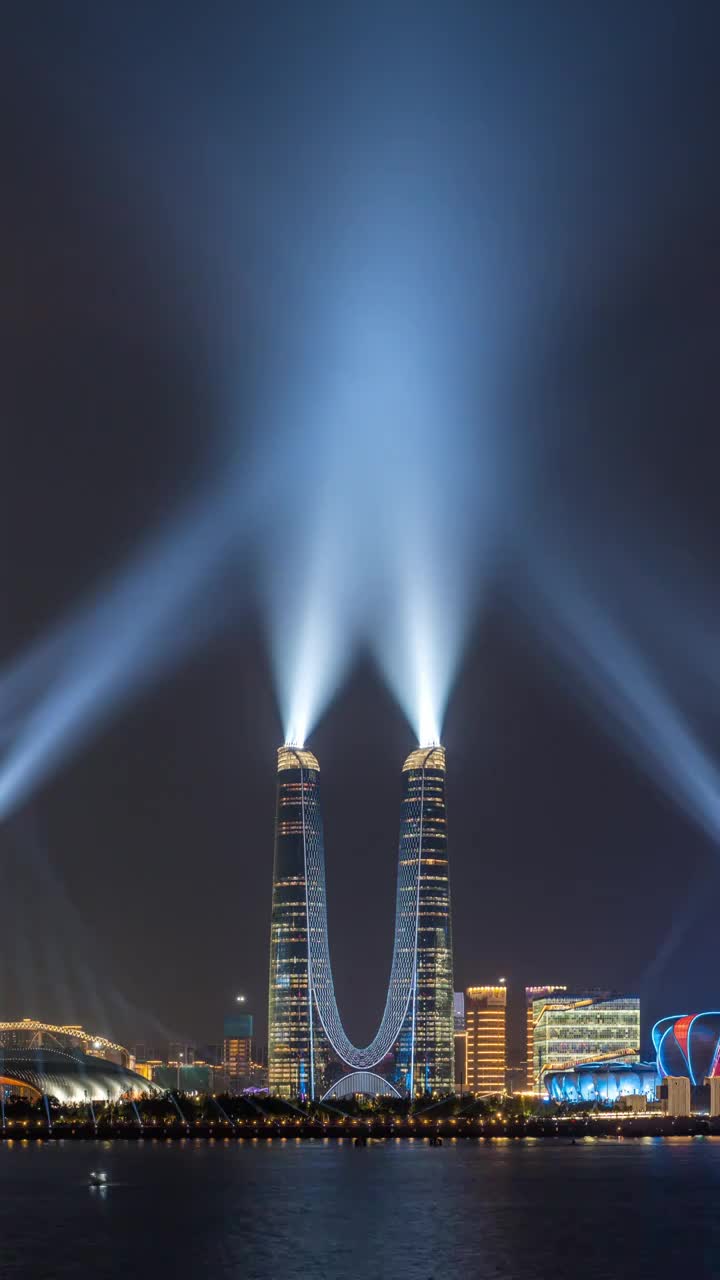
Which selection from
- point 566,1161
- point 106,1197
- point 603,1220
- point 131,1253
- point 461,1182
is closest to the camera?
point 131,1253

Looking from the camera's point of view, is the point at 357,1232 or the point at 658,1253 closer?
the point at 658,1253

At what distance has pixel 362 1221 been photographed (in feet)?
330

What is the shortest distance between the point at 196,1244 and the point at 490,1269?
59.3 ft

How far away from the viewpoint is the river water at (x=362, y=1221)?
8144cm

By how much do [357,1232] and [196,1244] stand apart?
987 cm

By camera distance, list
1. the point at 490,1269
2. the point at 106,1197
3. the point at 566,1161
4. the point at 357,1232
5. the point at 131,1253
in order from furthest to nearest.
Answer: the point at 566,1161, the point at 106,1197, the point at 357,1232, the point at 131,1253, the point at 490,1269

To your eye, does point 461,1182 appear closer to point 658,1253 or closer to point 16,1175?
point 16,1175

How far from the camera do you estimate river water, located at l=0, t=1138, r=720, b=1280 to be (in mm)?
81438

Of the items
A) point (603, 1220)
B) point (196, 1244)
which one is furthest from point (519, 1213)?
point (196, 1244)

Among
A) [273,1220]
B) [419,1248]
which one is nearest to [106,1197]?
[273,1220]

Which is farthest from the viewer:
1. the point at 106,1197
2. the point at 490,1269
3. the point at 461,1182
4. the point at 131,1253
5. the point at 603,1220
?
the point at 461,1182

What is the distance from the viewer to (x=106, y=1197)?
116 meters

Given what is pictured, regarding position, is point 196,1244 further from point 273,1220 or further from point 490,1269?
point 490,1269

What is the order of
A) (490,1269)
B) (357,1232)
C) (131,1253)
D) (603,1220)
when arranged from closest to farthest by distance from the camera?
(490,1269) → (131,1253) → (357,1232) → (603,1220)
